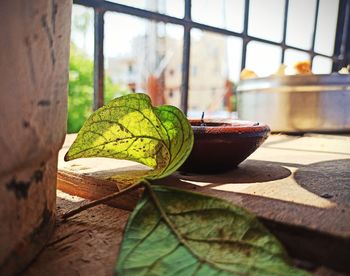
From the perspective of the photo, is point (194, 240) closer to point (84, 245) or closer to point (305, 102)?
point (84, 245)

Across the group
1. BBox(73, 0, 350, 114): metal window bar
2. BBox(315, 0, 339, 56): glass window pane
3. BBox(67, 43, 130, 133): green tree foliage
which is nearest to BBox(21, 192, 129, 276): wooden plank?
BBox(73, 0, 350, 114): metal window bar

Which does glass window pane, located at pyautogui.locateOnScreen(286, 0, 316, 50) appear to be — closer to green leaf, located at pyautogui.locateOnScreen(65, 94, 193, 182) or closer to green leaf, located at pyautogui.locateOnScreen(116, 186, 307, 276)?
green leaf, located at pyautogui.locateOnScreen(65, 94, 193, 182)

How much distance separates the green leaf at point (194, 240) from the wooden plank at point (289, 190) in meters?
0.06

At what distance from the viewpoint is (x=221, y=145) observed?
0.47 m

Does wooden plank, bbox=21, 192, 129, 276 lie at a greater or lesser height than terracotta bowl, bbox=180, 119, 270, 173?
lesser

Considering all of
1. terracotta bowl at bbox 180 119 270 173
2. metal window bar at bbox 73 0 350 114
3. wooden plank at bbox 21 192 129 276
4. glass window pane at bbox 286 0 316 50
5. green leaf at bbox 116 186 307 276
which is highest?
glass window pane at bbox 286 0 316 50

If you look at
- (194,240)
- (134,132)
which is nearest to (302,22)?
(134,132)

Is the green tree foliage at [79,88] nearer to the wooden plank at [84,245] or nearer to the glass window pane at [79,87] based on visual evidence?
the glass window pane at [79,87]

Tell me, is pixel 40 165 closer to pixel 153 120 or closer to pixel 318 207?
pixel 153 120

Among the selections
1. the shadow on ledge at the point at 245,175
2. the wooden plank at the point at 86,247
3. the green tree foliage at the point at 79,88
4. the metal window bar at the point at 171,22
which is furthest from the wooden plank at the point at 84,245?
the green tree foliage at the point at 79,88

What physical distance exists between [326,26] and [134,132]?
1.95 metres

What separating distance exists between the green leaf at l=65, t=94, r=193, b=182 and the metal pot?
785 millimetres

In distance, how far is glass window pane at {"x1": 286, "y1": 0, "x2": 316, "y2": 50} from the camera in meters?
1.79

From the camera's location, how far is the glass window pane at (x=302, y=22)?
1.79m
